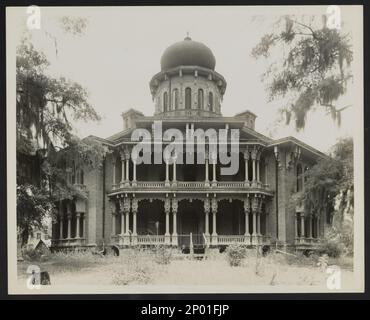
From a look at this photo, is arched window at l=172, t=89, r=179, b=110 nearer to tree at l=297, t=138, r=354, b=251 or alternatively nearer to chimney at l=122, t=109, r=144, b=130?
chimney at l=122, t=109, r=144, b=130

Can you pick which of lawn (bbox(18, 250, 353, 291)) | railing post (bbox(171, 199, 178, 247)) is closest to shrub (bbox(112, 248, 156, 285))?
lawn (bbox(18, 250, 353, 291))

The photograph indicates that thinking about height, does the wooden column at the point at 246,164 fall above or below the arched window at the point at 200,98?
below

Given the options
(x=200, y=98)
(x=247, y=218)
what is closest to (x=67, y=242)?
(x=247, y=218)

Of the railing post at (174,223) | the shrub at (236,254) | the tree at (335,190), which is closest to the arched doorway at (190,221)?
the railing post at (174,223)

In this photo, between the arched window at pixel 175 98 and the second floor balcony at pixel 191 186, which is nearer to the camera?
the second floor balcony at pixel 191 186

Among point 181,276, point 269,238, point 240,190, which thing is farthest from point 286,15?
point 181,276

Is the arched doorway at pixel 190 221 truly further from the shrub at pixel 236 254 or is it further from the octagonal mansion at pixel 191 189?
the shrub at pixel 236 254

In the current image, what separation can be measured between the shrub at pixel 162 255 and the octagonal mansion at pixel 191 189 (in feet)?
0.69

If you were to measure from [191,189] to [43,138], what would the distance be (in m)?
4.30

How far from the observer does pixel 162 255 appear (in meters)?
14.7

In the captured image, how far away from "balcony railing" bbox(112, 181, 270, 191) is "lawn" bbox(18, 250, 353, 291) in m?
1.86

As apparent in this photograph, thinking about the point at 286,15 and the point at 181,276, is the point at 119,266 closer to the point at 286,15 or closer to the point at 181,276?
the point at 181,276

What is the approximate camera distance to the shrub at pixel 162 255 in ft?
48.0

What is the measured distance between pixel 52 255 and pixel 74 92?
14.2ft
